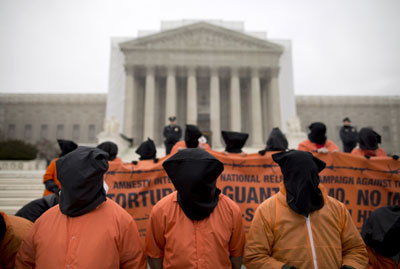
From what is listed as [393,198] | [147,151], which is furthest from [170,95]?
[393,198]

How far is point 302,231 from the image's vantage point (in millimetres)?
2684

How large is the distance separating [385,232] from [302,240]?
1254mm

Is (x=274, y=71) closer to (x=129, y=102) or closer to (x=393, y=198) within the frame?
(x=129, y=102)

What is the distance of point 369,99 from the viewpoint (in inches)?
1699

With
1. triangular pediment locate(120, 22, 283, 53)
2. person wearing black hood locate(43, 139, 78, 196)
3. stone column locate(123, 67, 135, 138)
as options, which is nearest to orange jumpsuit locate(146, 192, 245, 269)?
person wearing black hood locate(43, 139, 78, 196)

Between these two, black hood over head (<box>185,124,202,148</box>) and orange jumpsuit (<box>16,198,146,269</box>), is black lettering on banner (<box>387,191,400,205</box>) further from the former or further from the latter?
orange jumpsuit (<box>16,198,146,269</box>)

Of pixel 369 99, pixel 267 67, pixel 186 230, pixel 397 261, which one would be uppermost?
pixel 267 67

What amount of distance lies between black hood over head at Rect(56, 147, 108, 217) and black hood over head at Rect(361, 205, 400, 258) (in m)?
3.37

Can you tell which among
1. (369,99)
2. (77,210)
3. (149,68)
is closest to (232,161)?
(77,210)

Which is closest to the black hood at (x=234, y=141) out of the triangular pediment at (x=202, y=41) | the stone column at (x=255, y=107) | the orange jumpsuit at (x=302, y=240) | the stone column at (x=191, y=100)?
the orange jumpsuit at (x=302, y=240)

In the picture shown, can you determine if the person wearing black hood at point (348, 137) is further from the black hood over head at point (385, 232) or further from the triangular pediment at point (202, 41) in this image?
the triangular pediment at point (202, 41)

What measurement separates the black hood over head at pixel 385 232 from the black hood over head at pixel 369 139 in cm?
359

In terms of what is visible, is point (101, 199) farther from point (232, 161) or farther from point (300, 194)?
point (232, 161)

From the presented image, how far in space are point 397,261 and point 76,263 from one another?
369 centimetres
